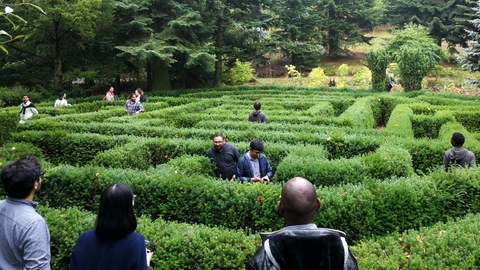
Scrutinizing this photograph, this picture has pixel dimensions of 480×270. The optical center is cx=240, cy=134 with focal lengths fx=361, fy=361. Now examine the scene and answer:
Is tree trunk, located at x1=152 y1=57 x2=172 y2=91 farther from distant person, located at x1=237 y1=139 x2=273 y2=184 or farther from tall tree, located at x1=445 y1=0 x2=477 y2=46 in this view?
tall tree, located at x1=445 y1=0 x2=477 y2=46

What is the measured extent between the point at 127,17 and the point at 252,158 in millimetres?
21706

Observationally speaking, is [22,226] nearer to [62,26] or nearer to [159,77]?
[62,26]

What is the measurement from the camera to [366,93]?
72.3ft

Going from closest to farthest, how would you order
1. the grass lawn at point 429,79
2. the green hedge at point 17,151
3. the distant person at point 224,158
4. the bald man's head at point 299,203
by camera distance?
the bald man's head at point 299,203, the distant person at point 224,158, the green hedge at point 17,151, the grass lawn at point 429,79

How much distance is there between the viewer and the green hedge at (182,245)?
384 centimetres

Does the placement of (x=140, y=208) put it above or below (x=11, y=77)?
below

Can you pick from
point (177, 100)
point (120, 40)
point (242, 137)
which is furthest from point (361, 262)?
point (120, 40)

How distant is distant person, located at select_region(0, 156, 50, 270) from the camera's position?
2811mm

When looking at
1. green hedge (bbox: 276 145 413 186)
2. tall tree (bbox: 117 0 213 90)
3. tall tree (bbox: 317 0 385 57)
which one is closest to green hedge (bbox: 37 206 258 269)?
green hedge (bbox: 276 145 413 186)

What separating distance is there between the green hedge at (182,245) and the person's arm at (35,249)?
131 centimetres

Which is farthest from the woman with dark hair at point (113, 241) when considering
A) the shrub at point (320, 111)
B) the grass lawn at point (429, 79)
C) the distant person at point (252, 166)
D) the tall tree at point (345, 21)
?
the tall tree at point (345, 21)

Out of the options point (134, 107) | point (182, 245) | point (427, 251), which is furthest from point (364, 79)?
point (182, 245)

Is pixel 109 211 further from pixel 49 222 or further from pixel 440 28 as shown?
pixel 440 28

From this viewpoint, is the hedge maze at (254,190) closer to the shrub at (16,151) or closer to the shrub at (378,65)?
the shrub at (16,151)
